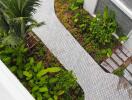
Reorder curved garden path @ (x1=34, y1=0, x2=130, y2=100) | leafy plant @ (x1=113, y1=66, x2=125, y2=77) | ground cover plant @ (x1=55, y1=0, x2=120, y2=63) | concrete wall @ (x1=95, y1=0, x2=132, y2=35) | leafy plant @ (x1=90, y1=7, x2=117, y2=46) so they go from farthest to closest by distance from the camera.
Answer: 1. ground cover plant @ (x1=55, y1=0, x2=120, y2=63)
2. leafy plant @ (x1=90, y1=7, x2=117, y2=46)
3. leafy plant @ (x1=113, y1=66, x2=125, y2=77)
4. curved garden path @ (x1=34, y1=0, x2=130, y2=100)
5. concrete wall @ (x1=95, y1=0, x2=132, y2=35)

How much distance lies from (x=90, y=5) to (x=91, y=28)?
90cm

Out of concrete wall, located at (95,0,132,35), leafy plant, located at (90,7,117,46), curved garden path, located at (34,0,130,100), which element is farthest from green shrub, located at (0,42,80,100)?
concrete wall, located at (95,0,132,35)

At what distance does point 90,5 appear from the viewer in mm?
13031

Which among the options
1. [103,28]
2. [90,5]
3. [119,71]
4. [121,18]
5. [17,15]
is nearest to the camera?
[17,15]

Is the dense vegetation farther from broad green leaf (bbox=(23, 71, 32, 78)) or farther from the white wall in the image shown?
the white wall

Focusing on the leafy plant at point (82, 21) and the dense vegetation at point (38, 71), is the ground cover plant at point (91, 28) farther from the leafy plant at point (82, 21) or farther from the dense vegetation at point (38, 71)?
the dense vegetation at point (38, 71)

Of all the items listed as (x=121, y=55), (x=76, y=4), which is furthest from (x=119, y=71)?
(x=76, y=4)

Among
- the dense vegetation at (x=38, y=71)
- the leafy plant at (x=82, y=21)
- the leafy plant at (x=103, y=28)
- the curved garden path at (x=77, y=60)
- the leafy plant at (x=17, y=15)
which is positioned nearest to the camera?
the leafy plant at (x=17, y=15)

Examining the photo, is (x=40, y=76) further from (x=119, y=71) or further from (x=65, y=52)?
(x=119, y=71)

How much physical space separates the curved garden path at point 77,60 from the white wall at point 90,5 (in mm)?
1148

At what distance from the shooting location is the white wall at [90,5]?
12.8 m

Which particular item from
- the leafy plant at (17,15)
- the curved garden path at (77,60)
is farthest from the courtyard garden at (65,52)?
the leafy plant at (17,15)

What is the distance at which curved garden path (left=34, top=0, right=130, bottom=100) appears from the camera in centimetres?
1208

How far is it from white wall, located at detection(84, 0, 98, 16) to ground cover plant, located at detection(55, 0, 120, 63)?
0.17m
